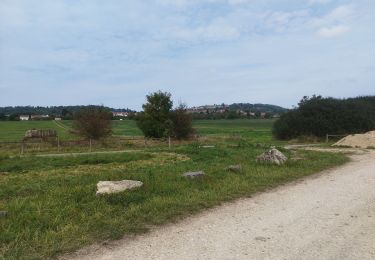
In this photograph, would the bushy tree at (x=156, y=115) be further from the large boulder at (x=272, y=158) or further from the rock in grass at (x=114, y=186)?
the rock in grass at (x=114, y=186)

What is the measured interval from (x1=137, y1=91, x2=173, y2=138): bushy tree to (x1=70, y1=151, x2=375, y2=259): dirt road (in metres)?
30.1

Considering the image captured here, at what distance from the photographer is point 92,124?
35.4 meters

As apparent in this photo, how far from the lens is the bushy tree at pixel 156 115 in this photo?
39469 mm

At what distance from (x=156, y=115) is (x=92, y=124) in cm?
664

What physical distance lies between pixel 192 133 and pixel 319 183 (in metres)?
29.3

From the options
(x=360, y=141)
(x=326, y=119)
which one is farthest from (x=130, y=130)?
(x=360, y=141)

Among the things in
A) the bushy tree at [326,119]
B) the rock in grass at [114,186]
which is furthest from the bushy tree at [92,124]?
the rock in grass at [114,186]

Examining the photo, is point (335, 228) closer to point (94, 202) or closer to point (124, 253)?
point (124, 253)

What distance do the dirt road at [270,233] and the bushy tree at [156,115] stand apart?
98.8 ft

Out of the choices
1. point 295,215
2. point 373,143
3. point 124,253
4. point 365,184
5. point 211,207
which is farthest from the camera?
point 373,143

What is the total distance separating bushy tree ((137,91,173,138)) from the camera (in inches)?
1554

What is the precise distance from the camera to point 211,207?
8.32 meters

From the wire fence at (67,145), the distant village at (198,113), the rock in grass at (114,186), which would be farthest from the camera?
the distant village at (198,113)

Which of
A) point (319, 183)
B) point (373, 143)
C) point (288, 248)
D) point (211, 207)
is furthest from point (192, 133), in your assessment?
point (288, 248)
